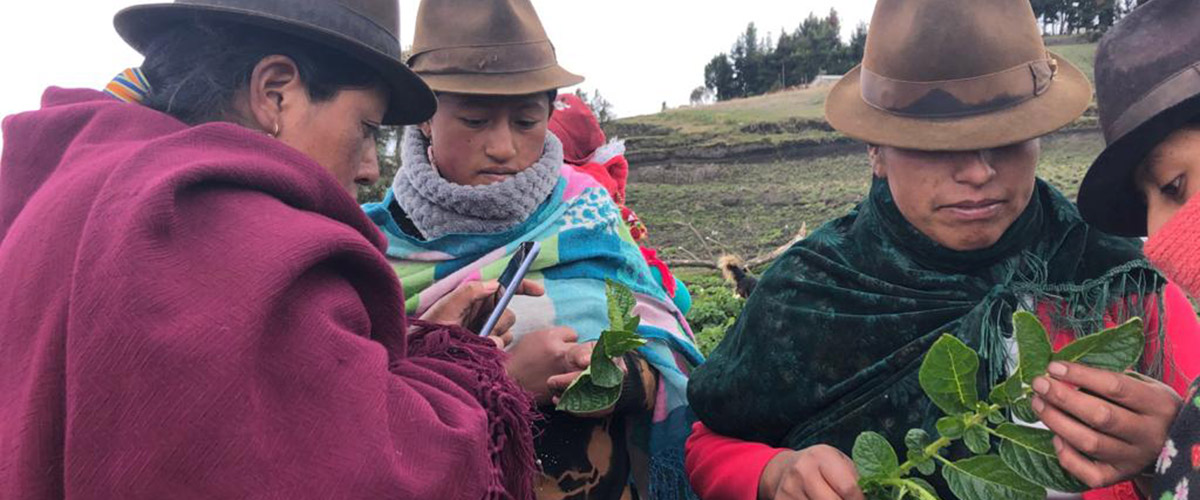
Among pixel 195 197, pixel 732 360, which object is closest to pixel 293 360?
pixel 195 197

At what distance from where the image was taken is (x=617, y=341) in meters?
1.99

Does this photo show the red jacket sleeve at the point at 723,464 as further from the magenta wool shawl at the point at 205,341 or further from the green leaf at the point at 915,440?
the magenta wool shawl at the point at 205,341

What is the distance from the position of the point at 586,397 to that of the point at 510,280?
334 millimetres

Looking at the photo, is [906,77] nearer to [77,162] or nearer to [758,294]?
[758,294]

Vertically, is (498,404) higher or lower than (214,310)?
lower

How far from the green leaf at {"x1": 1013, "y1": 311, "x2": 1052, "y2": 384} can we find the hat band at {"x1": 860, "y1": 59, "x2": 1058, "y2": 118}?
66 centimetres

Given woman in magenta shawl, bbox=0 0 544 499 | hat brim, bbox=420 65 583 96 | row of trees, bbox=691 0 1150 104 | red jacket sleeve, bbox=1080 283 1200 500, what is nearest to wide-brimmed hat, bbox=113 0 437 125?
woman in magenta shawl, bbox=0 0 544 499

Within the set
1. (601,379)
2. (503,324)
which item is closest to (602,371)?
(601,379)

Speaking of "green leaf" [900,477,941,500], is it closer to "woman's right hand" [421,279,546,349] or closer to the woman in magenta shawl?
the woman in magenta shawl

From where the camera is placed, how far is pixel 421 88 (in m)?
1.87

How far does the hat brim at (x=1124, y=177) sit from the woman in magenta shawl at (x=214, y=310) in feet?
3.86

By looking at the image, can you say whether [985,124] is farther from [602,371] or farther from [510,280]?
[510,280]

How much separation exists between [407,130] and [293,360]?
154 centimetres

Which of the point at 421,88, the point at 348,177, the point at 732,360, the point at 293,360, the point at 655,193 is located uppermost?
the point at 421,88
